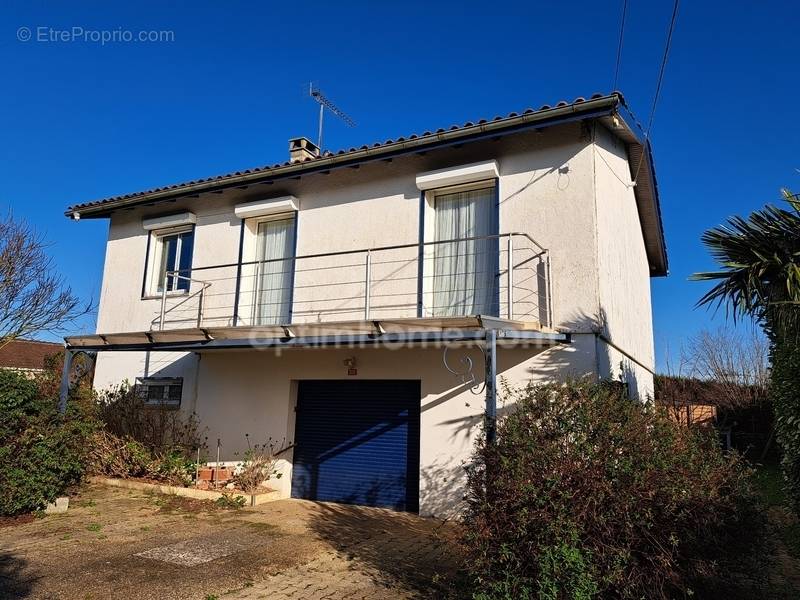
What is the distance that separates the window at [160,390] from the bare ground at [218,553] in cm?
287

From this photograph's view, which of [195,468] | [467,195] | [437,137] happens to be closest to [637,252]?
[467,195]

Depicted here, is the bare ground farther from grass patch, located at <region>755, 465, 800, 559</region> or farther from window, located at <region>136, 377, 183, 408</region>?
grass patch, located at <region>755, 465, 800, 559</region>

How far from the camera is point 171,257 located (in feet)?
47.4

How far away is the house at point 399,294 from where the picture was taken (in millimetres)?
9484

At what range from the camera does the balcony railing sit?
9.84m

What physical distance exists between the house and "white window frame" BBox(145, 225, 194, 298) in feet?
0.32

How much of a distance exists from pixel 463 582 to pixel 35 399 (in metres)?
7.98

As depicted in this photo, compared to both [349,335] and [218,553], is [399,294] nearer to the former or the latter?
[349,335]

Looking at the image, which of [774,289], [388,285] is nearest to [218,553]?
[388,285]

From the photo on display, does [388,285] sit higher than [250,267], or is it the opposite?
[250,267]

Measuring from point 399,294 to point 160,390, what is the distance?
6545 mm

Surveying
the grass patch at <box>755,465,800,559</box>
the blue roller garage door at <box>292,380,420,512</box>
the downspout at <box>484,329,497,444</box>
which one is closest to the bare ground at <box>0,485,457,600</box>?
the blue roller garage door at <box>292,380,420,512</box>

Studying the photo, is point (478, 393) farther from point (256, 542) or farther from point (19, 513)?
point (19, 513)

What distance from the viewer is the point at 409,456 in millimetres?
10586
